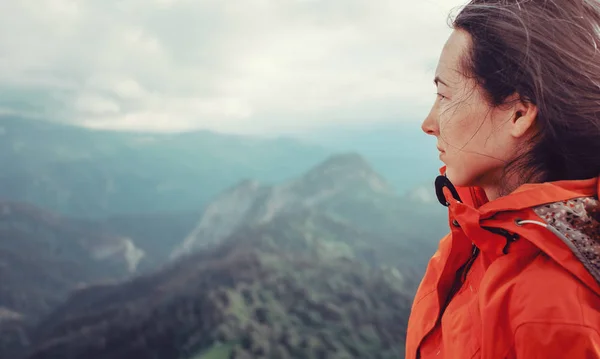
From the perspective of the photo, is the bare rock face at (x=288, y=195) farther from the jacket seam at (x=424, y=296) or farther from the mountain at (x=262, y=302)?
the jacket seam at (x=424, y=296)

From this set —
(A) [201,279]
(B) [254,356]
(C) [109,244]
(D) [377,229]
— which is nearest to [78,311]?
(A) [201,279]

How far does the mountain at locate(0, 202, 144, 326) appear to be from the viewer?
11016 mm

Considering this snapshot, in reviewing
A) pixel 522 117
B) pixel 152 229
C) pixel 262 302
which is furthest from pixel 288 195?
pixel 522 117

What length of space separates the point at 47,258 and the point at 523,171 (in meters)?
14.7

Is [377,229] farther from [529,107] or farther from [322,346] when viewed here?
[529,107]

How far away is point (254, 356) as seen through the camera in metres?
5.64

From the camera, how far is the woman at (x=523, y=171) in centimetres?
68

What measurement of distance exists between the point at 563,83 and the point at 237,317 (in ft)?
20.5

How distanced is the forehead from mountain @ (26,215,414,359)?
17.7 feet

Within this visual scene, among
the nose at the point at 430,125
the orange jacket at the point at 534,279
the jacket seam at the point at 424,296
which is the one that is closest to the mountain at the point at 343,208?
the jacket seam at the point at 424,296

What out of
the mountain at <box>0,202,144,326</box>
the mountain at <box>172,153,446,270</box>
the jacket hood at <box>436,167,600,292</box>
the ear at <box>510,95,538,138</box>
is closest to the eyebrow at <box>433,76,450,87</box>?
the ear at <box>510,95,538,138</box>

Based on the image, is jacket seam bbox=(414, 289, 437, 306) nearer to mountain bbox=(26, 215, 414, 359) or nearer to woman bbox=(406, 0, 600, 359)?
woman bbox=(406, 0, 600, 359)

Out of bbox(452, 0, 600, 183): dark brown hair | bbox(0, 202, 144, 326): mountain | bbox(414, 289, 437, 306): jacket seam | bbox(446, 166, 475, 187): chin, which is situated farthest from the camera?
bbox(0, 202, 144, 326): mountain

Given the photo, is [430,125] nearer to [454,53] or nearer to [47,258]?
[454,53]
